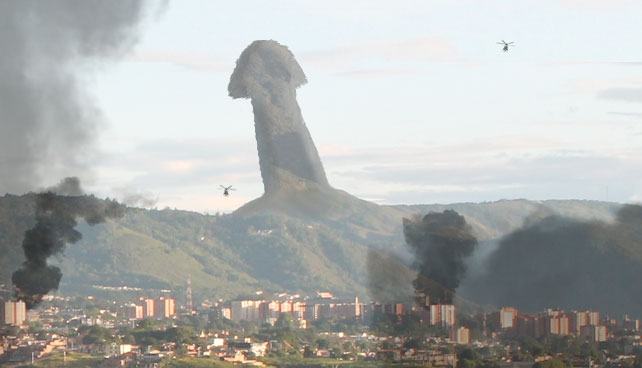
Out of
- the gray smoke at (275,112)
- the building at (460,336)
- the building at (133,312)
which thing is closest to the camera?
the building at (460,336)

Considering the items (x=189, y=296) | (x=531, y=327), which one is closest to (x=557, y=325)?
(x=531, y=327)

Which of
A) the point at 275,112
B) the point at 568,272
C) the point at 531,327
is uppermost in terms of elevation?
the point at 275,112

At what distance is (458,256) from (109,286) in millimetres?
70623

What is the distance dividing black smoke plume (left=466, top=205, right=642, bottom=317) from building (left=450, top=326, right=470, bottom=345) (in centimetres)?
214

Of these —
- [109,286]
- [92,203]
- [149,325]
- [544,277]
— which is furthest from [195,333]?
[109,286]

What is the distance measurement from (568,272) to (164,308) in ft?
154

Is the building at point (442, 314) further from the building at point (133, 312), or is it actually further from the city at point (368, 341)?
the building at point (133, 312)

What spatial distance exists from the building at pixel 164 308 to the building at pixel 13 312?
1413 inches

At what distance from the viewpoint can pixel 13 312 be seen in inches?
3703

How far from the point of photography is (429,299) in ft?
306

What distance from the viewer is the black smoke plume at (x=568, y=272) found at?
310 feet

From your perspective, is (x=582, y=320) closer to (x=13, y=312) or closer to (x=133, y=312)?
(x=13, y=312)

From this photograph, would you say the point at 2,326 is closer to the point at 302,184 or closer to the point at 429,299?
the point at 429,299

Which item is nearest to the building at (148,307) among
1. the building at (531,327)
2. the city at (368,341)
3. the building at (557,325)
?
the city at (368,341)
